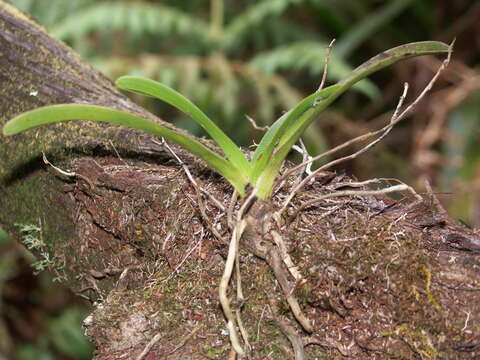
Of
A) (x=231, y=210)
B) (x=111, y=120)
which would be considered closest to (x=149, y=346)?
(x=231, y=210)

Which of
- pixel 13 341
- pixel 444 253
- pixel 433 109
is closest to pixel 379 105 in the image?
pixel 433 109

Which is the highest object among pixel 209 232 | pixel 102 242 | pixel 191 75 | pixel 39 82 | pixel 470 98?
pixel 191 75

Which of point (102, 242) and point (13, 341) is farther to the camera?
point (13, 341)

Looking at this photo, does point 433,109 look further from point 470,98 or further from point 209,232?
point 209,232

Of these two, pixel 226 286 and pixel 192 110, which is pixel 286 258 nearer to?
pixel 226 286

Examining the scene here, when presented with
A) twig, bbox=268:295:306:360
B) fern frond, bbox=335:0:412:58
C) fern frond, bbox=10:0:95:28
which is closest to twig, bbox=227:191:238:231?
twig, bbox=268:295:306:360

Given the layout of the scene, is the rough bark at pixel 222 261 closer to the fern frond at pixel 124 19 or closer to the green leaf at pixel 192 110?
the green leaf at pixel 192 110
